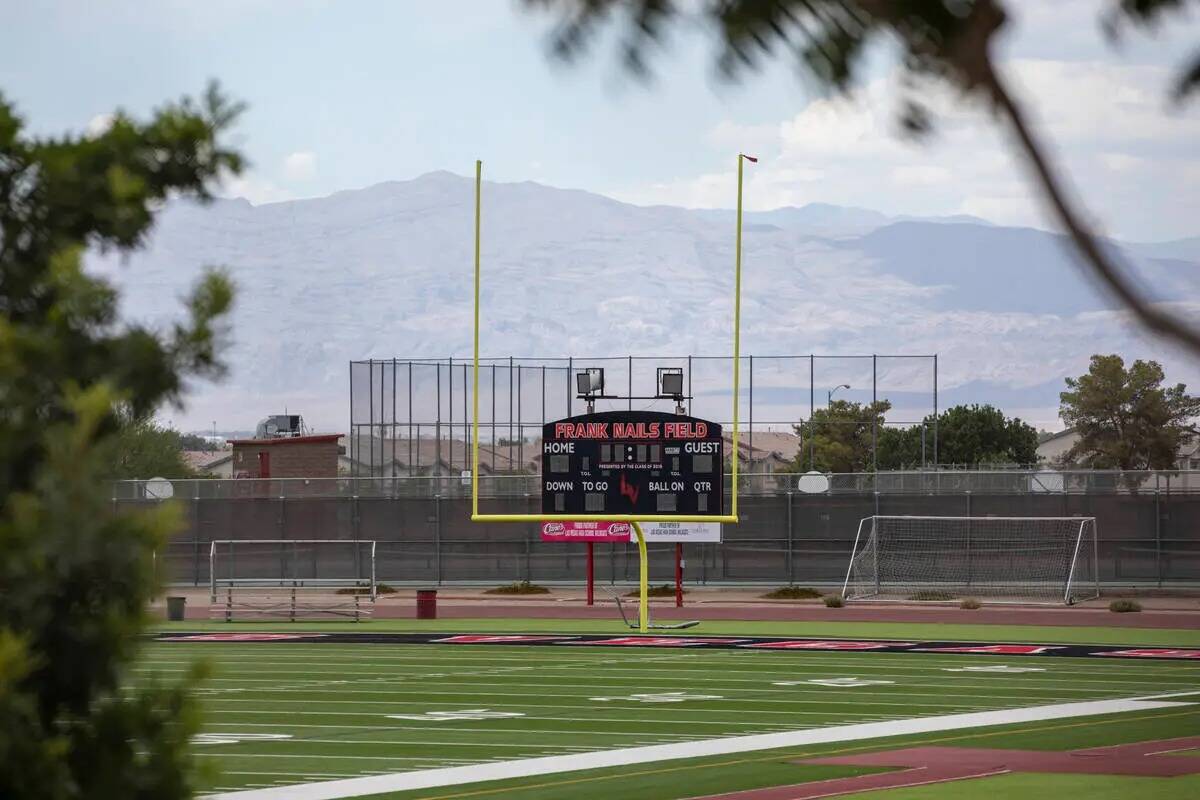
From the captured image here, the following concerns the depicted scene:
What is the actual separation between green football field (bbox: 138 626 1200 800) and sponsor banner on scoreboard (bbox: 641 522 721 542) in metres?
9.92

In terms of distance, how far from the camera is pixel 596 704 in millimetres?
19047

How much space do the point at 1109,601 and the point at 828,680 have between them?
1707 centimetres

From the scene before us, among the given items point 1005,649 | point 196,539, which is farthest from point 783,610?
point 196,539

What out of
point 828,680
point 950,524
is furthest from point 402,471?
point 828,680

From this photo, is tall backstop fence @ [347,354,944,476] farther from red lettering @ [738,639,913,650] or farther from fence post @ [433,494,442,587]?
red lettering @ [738,639,913,650]

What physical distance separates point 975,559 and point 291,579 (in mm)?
14448

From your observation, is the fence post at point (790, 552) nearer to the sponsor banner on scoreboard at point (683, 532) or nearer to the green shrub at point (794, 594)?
the green shrub at point (794, 594)

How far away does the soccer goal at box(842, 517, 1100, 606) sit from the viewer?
124 feet

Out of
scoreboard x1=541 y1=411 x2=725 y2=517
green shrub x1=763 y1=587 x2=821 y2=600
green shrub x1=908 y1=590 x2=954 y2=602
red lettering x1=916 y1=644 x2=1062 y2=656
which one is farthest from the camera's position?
→ green shrub x1=763 y1=587 x2=821 y2=600

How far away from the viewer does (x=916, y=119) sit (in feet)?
14.8

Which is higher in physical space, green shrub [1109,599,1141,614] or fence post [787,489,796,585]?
fence post [787,489,796,585]

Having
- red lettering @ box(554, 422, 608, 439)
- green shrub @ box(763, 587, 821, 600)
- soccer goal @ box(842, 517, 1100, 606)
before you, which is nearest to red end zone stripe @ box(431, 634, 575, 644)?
red lettering @ box(554, 422, 608, 439)

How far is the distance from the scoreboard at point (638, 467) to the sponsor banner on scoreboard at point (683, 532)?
7349 millimetres

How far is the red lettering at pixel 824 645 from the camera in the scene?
86.6ft
